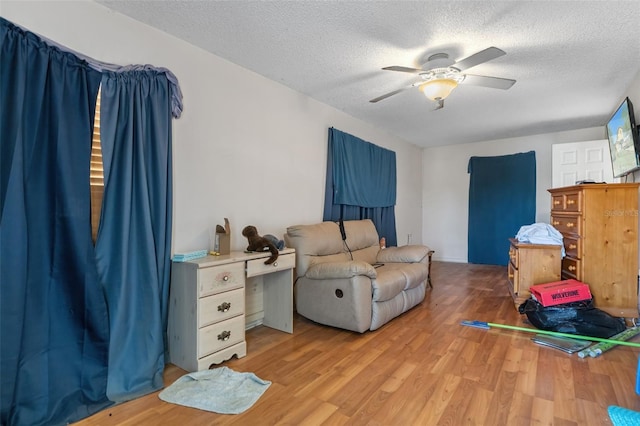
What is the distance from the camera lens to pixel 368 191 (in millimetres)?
4406

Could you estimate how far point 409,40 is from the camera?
2.34 metres

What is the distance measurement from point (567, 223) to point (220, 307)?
11.9 feet

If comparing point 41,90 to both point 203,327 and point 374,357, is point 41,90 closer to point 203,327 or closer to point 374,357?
point 203,327

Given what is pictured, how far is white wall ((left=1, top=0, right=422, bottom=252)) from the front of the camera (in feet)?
6.18

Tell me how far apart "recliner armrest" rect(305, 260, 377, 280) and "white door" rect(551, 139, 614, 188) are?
362cm

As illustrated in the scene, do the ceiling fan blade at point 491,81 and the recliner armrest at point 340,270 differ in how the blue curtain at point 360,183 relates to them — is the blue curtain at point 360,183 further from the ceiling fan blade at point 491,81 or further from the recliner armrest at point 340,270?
Result: the ceiling fan blade at point 491,81

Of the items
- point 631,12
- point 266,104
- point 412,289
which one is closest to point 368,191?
point 412,289

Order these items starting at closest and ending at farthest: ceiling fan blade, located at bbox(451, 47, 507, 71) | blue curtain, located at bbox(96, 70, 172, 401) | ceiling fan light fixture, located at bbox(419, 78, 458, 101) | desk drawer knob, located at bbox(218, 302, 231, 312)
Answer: blue curtain, located at bbox(96, 70, 172, 401)
ceiling fan blade, located at bbox(451, 47, 507, 71)
desk drawer knob, located at bbox(218, 302, 231, 312)
ceiling fan light fixture, located at bbox(419, 78, 458, 101)

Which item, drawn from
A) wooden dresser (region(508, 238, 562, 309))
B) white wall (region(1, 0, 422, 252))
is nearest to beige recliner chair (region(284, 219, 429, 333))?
white wall (region(1, 0, 422, 252))

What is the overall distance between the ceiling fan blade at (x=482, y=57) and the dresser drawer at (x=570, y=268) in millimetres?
2320

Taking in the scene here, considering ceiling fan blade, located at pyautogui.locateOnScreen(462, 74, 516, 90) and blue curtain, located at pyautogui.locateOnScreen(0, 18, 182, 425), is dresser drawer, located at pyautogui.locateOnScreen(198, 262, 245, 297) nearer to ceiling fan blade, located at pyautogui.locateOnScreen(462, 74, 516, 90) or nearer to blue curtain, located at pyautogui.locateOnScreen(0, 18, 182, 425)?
blue curtain, located at pyautogui.locateOnScreen(0, 18, 182, 425)

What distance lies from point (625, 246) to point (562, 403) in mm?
2171

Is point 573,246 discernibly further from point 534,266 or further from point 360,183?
point 360,183

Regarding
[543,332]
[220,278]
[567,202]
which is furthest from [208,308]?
[567,202]
